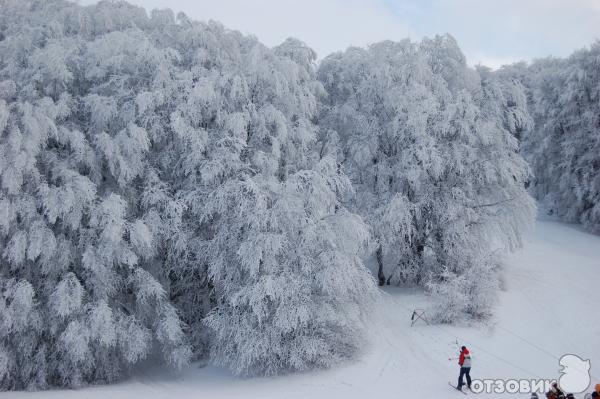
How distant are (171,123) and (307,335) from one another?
871 cm

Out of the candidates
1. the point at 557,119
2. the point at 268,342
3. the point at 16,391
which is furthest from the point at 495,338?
the point at 557,119

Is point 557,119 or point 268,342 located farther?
point 557,119

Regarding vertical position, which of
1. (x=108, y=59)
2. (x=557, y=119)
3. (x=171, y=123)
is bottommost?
(x=171, y=123)

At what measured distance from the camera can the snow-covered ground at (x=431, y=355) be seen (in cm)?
1484

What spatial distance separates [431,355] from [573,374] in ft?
14.0

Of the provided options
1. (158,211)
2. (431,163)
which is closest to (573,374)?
(431,163)

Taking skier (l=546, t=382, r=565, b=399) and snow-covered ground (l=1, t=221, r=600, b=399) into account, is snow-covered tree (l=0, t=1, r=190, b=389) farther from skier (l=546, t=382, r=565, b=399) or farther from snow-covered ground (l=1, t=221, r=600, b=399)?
skier (l=546, t=382, r=565, b=399)

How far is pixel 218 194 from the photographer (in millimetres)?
16891

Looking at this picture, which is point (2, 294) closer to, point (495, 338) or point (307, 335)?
point (307, 335)

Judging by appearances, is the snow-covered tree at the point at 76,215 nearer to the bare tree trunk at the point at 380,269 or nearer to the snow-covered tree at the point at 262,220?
the snow-covered tree at the point at 262,220

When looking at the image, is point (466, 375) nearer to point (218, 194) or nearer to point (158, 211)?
point (218, 194)

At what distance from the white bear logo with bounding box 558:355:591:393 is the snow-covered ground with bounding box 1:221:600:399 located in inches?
12.4

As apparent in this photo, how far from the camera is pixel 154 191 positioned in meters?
17.3

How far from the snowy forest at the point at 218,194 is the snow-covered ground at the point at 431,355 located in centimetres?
72
